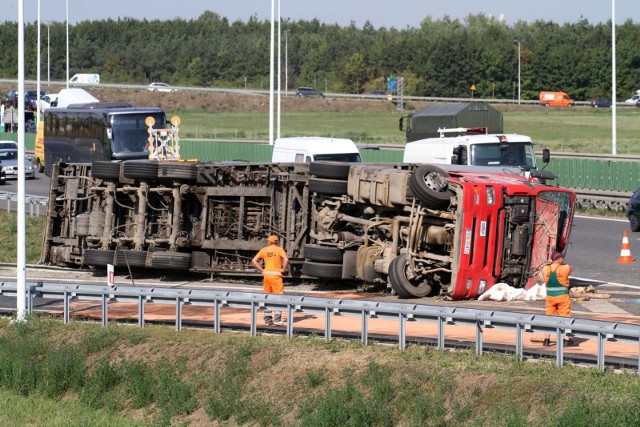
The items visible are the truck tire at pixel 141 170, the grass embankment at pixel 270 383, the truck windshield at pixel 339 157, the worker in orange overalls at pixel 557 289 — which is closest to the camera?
the grass embankment at pixel 270 383

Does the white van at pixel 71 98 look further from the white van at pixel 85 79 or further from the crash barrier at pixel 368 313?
the white van at pixel 85 79

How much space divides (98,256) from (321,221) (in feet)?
16.1

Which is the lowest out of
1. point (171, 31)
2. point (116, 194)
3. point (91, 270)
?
point (91, 270)

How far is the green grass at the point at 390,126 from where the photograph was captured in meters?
77.7

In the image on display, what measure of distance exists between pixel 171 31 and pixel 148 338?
158478 millimetres

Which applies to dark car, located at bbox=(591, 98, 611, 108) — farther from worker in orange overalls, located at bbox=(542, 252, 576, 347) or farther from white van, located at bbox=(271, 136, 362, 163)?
worker in orange overalls, located at bbox=(542, 252, 576, 347)

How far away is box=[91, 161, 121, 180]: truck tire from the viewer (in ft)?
84.5

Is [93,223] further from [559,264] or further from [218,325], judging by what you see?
[559,264]

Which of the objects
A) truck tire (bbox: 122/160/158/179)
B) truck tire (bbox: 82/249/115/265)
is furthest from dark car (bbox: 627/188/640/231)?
truck tire (bbox: 82/249/115/265)

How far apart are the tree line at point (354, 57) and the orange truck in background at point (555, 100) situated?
427 inches

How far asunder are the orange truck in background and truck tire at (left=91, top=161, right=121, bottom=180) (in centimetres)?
9733

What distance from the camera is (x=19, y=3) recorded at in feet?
67.3

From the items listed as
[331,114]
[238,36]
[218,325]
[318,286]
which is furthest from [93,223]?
[238,36]

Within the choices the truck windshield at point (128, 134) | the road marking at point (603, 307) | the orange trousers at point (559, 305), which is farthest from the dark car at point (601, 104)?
the orange trousers at point (559, 305)
